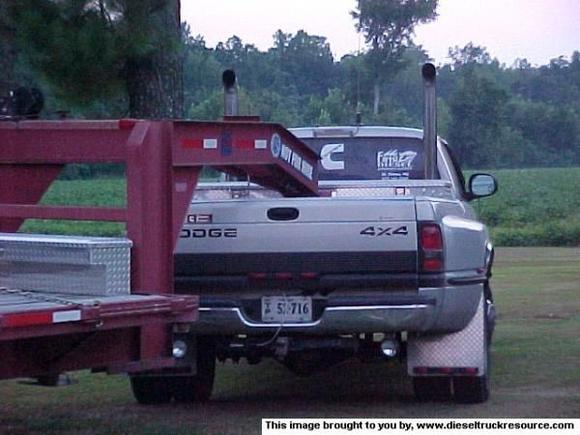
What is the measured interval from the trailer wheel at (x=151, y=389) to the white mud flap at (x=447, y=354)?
1.69 m

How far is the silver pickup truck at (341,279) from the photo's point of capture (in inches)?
316

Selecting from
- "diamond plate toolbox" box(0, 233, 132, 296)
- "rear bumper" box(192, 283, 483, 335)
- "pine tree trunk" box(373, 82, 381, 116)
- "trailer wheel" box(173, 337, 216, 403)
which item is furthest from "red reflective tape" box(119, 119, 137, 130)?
"pine tree trunk" box(373, 82, 381, 116)

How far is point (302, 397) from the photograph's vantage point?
9656mm

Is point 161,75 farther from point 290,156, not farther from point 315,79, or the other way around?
point 315,79

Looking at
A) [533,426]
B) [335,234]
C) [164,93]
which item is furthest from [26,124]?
[164,93]

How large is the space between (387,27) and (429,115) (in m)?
14.9

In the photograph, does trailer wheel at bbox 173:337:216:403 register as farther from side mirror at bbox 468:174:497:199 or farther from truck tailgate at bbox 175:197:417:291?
side mirror at bbox 468:174:497:199

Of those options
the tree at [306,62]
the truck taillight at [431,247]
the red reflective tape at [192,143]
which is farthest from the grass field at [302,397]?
the tree at [306,62]

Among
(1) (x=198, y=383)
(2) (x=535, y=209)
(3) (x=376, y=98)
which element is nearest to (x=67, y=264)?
(1) (x=198, y=383)

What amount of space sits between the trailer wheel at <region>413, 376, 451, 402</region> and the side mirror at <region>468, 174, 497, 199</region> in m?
2.12

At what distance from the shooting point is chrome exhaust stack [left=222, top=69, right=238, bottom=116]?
1075 centimetres

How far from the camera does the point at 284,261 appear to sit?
8117 mm

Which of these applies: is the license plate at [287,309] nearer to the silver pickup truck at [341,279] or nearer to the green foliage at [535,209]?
the silver pickup truck at [341,279]

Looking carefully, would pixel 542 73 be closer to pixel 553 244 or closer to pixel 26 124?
pixel 553 244
